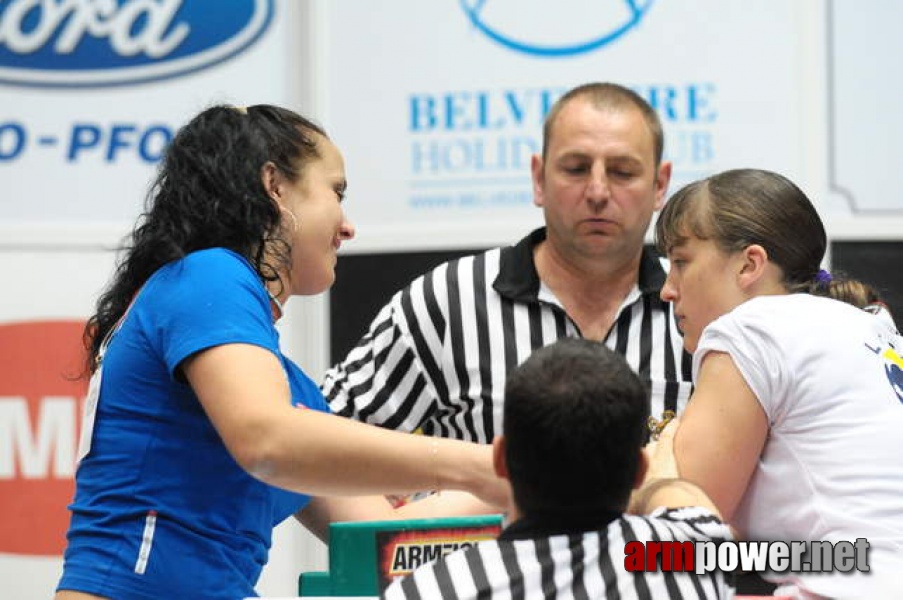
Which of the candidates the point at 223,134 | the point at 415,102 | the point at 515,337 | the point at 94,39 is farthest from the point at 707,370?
the point at 94,39

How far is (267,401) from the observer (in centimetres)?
188

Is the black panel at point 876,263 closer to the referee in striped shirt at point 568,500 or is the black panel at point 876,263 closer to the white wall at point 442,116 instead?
the white wall at point 442,116

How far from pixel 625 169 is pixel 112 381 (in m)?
1.60

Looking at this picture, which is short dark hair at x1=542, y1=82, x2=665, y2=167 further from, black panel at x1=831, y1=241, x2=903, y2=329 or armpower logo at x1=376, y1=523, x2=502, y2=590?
armpower logo at x1=376, y1=523, x2=502, y2=590

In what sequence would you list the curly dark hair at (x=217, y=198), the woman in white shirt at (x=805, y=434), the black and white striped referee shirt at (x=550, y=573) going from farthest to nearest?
the curly dark hair at (x=217, y=198), the woman in white shirt at (x=805, y=434), the black and white striped referee shirt at (x=550, y=573)

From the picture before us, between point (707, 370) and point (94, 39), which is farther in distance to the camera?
point (94, 39)

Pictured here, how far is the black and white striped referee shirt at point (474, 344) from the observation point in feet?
10.8

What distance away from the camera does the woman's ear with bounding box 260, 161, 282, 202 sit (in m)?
2.24

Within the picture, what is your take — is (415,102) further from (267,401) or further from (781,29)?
(267,401)

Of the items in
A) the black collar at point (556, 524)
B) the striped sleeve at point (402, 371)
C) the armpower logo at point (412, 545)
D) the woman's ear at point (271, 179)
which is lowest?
the armpower logo at point (412, 545)

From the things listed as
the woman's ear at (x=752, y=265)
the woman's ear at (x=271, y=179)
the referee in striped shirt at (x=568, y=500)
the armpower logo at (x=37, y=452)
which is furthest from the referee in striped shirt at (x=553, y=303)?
the referee in striped shirt at (x=568, y=500)

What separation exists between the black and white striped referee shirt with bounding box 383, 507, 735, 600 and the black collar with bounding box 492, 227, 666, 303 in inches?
66.2

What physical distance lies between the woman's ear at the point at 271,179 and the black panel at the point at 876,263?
8.56 ft

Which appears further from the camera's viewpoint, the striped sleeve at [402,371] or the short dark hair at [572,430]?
the striped sleeve at [402,371]
